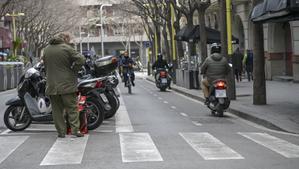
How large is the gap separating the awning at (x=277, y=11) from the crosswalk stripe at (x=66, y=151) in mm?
4794

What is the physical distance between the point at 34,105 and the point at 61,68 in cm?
152

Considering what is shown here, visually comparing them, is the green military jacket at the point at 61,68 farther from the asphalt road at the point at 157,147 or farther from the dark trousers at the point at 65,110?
the asphalt road at the point at 157,147

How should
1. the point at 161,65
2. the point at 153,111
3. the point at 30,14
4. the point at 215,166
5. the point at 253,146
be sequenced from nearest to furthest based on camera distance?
the point at 215,166 < the point at 253,146 < the point at 153,111 < the point at 161,65 < the point at 30,14

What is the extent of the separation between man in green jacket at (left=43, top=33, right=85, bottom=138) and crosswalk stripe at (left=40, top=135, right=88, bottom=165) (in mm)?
360

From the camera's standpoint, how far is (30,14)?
164 feet

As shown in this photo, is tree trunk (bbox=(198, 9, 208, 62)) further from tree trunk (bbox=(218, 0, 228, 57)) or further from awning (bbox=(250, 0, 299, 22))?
awning (bbox=(250, 0, 299, 22))

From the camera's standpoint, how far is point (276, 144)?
10109 millimetres

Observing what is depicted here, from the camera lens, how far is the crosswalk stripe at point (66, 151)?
28.4 feet

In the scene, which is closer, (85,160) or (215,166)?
(215,166)

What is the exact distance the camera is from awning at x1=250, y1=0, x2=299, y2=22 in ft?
40.3

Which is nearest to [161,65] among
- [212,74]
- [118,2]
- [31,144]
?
[212,74]

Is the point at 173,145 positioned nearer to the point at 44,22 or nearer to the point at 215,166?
the point at 215,166

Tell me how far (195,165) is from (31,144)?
341 centimetres

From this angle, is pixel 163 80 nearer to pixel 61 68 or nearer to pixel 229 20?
pixel 229 20
